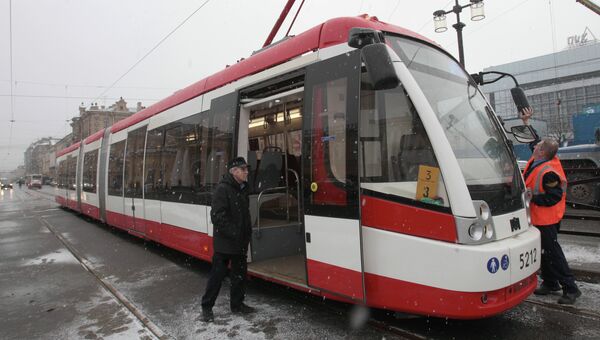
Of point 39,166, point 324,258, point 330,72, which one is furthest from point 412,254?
point 39,166

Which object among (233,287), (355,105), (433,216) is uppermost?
(355,105)

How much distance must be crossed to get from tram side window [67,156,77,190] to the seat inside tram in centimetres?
1176

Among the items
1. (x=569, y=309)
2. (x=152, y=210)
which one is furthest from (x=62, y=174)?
(x=569, y=309)

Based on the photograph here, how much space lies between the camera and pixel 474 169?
3.60 m

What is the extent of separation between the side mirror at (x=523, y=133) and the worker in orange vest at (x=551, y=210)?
25 centimetres

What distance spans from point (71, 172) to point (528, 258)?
17.5m

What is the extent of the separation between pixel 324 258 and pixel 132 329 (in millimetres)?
2276

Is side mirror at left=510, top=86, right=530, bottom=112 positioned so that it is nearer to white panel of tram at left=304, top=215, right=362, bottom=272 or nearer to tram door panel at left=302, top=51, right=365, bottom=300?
tram door panel at left=302, top=51, right=365, bottom=300

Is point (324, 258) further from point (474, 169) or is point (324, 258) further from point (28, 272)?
point (28, 272)

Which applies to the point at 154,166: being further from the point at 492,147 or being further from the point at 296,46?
the point at 492,147

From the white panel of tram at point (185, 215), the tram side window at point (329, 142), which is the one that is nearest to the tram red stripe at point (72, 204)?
the white panel of tram at point (185, 215)

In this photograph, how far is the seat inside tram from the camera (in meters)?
5.27

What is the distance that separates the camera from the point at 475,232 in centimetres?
328

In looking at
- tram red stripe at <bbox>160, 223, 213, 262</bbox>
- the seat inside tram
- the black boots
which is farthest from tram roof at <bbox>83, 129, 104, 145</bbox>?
the black boots
